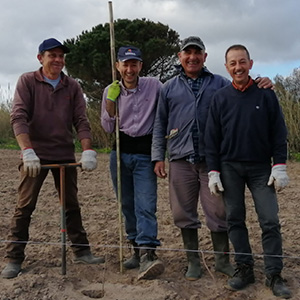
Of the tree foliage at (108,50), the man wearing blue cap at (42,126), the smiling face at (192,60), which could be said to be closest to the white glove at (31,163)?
the man wearing blue cap at (42,126)

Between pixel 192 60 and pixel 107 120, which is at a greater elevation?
pixel 192 60

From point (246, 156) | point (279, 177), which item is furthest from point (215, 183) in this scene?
point (279, 177)

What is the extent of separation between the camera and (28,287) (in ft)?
10.8

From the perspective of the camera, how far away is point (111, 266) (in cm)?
388

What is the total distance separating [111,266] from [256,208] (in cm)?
142

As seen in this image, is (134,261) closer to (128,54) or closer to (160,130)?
(160,130)

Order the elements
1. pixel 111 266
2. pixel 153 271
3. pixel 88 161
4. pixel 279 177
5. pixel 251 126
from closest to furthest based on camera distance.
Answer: pixel 279 177, pixel 251 126, pixel 153 271, pixel 88 161, pixel 111 266

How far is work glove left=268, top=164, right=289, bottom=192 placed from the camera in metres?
3.13

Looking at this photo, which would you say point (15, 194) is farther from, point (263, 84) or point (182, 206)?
point (263, 84)

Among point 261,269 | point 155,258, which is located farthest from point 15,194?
point 261,269

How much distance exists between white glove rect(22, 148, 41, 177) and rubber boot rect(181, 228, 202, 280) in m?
1.33

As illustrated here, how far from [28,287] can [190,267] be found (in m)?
1.32

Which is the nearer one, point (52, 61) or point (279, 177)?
point (279, 177)

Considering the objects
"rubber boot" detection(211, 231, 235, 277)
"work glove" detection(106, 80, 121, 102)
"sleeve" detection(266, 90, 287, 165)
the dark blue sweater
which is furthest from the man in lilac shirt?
"sleeve" detection(266, 90, 287, 165)
